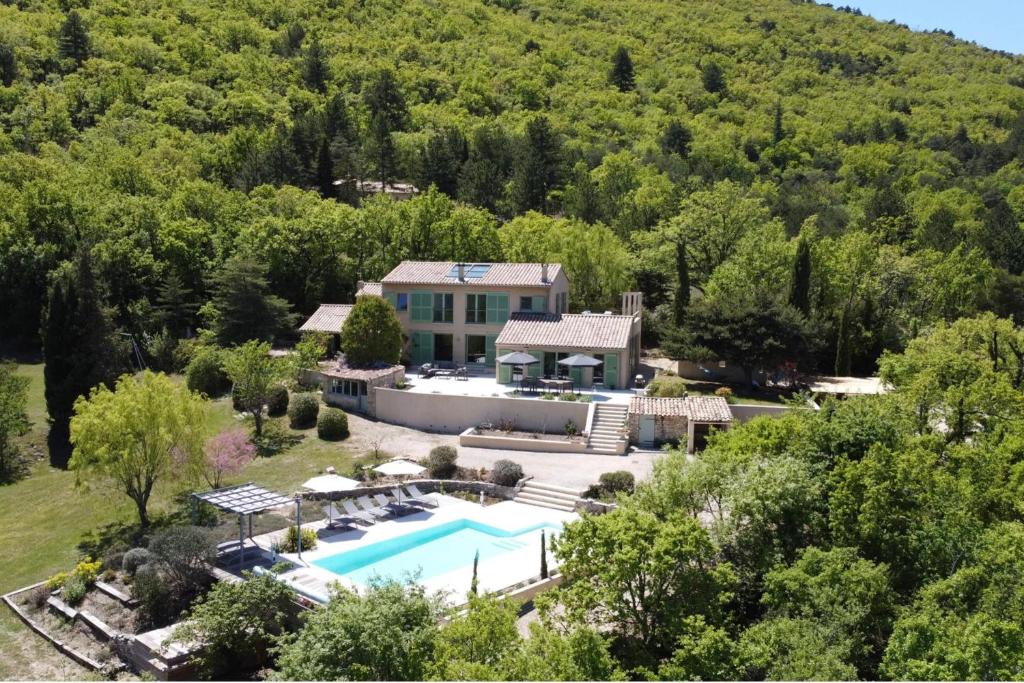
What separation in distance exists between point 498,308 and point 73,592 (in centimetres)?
2479

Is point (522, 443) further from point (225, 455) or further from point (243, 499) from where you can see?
point (243, 499)

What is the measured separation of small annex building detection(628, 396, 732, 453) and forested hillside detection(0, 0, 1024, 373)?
662 cm

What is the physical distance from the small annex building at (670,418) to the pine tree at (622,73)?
10518cm

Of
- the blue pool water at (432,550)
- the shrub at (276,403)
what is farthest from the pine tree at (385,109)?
the blue pool water at (432,550)

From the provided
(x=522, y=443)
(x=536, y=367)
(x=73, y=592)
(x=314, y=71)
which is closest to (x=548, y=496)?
(x=522, y=443)

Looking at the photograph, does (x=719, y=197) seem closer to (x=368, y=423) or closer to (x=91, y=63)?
(x=368, y=423)

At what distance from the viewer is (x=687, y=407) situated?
33250 mm

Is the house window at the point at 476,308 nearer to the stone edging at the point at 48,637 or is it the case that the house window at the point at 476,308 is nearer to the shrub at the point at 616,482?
the shrub at the point at 616,482

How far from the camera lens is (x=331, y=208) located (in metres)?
53.5

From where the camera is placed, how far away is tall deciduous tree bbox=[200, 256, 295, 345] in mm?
41281

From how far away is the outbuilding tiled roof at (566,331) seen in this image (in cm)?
3819

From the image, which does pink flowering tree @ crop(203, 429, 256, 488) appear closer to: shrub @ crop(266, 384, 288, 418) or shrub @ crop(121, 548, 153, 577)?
shrub @ crop(266, 384, 288, 418)

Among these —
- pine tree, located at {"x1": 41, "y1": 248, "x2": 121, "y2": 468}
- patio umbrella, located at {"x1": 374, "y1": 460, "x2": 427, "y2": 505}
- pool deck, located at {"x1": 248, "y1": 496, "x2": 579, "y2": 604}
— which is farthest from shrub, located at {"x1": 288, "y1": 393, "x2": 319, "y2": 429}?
pool deck, located at {"x1": 248, "y1": 496, "x2": 579, "y2": 604}

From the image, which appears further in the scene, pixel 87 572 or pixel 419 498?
pixel 419 498
